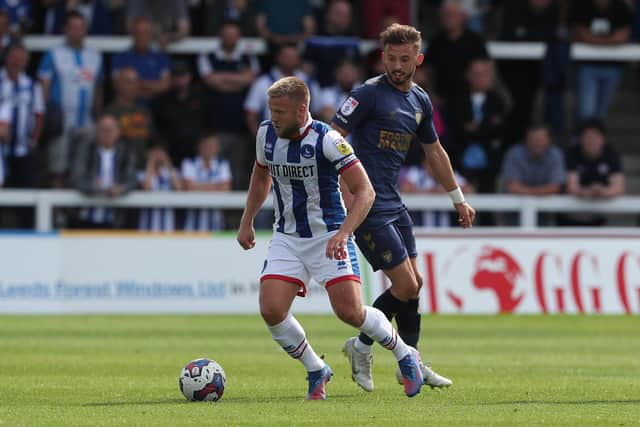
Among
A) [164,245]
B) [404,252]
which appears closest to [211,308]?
[164,245]

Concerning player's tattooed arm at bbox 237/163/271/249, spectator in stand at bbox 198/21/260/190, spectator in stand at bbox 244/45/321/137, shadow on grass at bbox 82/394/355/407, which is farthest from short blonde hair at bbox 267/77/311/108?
spectator in stand at bbox 198/21/260/190

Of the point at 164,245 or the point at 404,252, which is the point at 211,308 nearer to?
the point at 164,245

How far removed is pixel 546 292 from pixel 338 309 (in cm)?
991

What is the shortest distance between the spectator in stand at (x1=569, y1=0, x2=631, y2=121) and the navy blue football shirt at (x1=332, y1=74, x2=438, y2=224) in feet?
38.8

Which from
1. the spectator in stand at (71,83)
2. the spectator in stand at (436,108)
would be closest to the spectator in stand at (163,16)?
the spectator in stand at (71,83)

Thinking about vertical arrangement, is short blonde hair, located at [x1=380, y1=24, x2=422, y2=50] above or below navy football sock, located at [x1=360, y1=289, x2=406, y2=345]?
above

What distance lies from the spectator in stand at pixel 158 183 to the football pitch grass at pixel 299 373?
2.50 m

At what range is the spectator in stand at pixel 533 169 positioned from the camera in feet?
65.5

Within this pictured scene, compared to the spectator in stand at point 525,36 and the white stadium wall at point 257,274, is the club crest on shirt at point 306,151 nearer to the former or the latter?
the white stadium wall at point 257,274

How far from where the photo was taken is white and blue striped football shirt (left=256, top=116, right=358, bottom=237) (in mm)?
8812

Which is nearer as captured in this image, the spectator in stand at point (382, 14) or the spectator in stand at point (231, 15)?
the spectator in stand at point (382, 14)

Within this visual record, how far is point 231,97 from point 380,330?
11.6 metres

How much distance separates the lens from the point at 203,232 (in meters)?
18.7

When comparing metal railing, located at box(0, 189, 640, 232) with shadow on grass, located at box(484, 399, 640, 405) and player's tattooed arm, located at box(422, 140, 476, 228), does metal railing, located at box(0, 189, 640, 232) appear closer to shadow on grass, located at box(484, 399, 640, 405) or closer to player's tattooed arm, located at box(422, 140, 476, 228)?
player's tattooed arm, located at box(422, 140, 476, 228)
